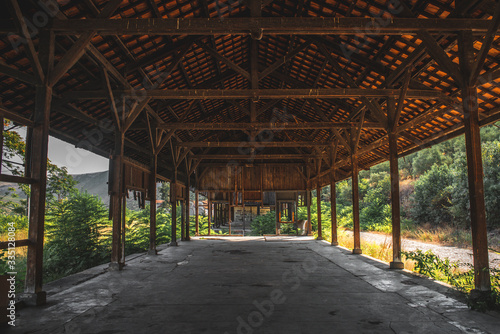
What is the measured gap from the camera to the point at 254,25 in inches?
211

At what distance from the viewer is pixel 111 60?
24.1ft

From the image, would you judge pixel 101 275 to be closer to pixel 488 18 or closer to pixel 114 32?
pixel 114 32

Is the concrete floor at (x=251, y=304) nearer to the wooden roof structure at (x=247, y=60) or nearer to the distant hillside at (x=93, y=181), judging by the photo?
the wooden roof structure at (x=247, y=60)

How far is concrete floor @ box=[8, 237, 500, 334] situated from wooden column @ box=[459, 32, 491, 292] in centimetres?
62

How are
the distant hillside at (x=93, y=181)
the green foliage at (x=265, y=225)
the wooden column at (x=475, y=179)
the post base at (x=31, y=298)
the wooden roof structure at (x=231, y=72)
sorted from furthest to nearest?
the distant hillside at (x=93, y=181) < the green foliage at (x=265, y=225) < the wooden roof structure at (x=231, y=72) < the wooden column at (x=475, y=179) < the post base at (x=31, y=298)

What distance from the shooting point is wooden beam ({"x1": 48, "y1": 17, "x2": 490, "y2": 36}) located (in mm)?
5324

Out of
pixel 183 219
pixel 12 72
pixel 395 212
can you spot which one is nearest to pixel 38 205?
pixel 12 72

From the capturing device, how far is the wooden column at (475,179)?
16.2ft

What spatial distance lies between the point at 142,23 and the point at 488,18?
18.8ft

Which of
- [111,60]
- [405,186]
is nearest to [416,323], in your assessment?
[111,60]

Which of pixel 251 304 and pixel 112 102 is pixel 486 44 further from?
pixel 112 102

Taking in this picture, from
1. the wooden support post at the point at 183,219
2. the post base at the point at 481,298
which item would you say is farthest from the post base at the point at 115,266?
the wooden support post at the point at 183,219

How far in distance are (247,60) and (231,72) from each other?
78cm

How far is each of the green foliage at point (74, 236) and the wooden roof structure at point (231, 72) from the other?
1.69 m
